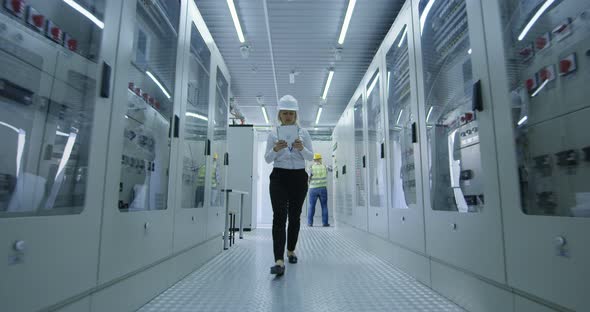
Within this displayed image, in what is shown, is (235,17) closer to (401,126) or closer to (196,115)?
(196,115)

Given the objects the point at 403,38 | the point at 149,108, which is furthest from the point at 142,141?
the point at 403,38

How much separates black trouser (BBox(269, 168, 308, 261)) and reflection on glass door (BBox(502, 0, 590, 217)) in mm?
A: 1622

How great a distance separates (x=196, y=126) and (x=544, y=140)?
2.45m

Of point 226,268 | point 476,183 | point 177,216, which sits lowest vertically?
point 226,268

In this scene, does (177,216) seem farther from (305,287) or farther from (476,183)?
(476,183)

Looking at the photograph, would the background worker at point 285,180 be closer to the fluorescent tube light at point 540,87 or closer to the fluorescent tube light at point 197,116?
the fluorescent tube light at point 197,116

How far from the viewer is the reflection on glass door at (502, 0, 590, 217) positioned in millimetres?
1093

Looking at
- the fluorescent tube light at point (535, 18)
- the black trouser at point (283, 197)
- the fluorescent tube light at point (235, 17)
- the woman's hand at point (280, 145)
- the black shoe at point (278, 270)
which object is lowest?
the black shoe at point (278, 270)

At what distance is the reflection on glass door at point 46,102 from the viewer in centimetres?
99

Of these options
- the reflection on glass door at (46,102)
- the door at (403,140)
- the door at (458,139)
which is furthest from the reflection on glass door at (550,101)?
the reflection on glass door at (46,102)

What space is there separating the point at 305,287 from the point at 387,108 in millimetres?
1877

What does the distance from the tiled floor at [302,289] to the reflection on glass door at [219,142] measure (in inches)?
31.0

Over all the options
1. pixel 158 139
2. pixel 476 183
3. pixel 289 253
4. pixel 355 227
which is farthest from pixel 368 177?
pixel 158 139

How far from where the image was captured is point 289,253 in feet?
9.71
